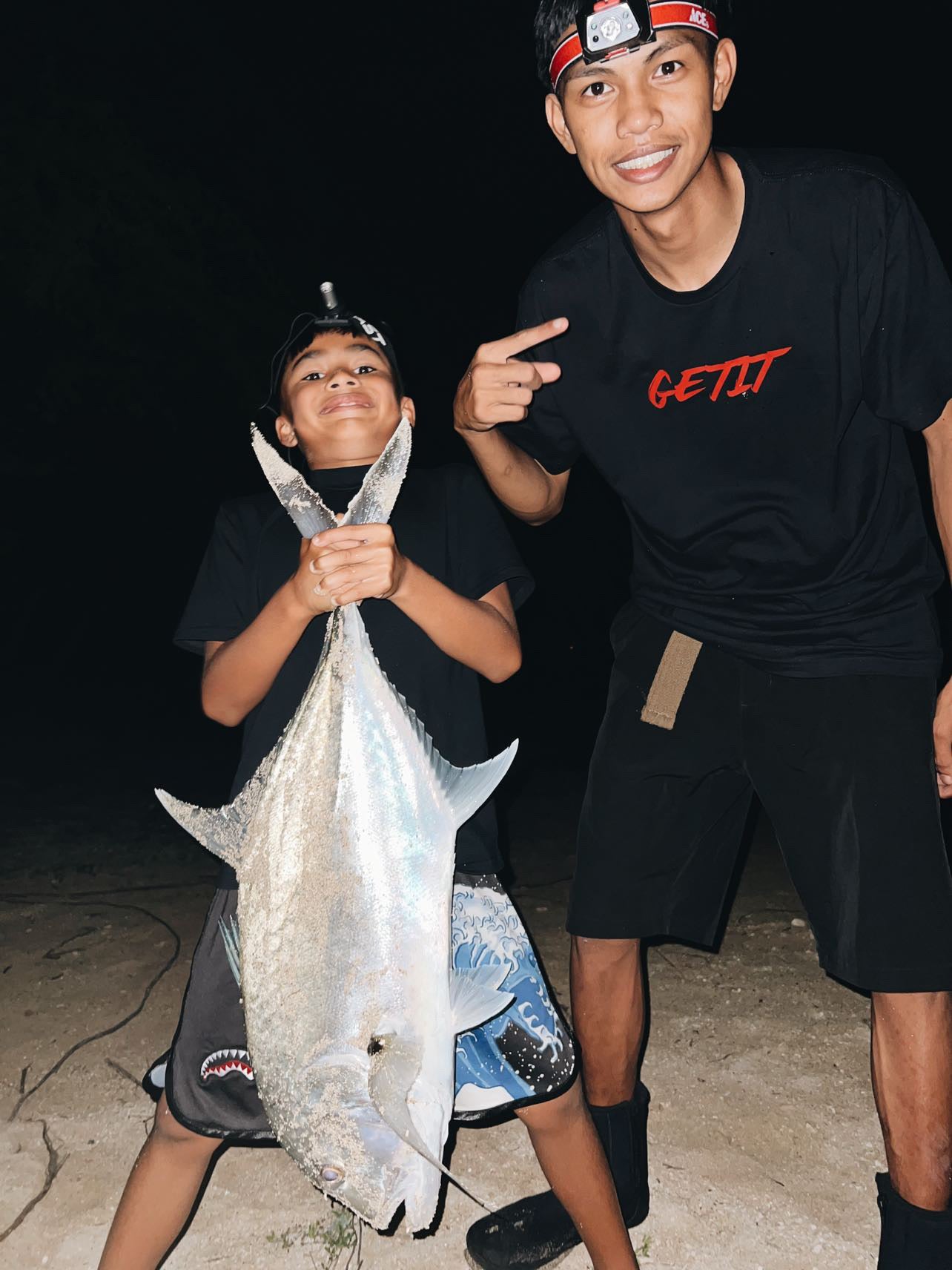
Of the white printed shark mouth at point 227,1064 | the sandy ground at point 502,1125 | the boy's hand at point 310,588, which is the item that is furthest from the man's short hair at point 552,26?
the sandy ground at point 502,1125

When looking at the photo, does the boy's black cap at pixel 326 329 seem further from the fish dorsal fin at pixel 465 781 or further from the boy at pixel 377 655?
the fish dorsal fin at pixel 465 781

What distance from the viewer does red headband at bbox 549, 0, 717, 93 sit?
6.08 ft

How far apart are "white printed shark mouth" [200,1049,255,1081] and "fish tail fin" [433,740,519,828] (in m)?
0.65

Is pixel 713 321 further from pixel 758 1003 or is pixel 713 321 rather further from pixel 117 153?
pixel 117 153

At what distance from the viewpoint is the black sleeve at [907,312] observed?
1.85m

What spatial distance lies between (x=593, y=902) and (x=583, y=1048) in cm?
39

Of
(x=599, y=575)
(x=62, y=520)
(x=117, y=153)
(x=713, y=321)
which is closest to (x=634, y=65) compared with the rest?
(x=713, y=321)

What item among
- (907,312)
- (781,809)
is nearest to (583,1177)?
(781,809)

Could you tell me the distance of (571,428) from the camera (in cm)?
220

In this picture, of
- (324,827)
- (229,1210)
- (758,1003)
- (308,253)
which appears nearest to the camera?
(324,827)

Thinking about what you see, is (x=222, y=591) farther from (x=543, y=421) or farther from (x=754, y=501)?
(x=754, y=501)

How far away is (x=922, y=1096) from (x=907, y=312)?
152 centimetres

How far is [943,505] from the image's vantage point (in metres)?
1.95

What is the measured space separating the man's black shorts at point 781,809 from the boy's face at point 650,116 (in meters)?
0.94
